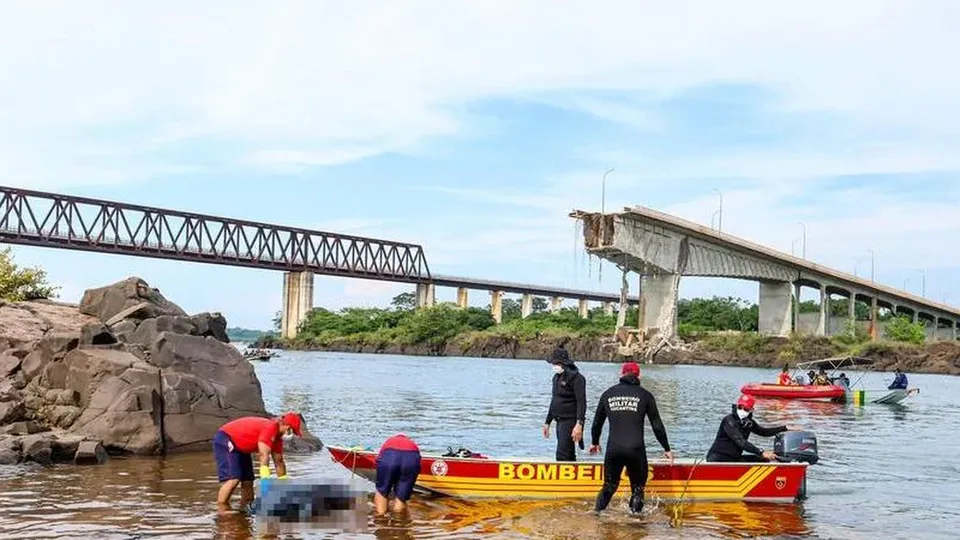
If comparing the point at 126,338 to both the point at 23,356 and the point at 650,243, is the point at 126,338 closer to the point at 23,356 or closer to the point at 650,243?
the point at 23,356

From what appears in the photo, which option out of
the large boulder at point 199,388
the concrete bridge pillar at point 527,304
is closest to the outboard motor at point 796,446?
the large boulder at point 199,388

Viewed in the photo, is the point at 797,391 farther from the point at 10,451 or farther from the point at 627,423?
the point at 10,451

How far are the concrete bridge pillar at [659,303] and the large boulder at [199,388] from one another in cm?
8578

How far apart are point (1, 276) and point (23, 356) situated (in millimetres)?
11155

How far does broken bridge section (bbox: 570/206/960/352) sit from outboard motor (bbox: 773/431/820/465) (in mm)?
81784

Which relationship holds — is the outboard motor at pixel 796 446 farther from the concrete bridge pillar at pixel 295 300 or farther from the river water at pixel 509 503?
the concrete bridge pillar at pixel 295 300

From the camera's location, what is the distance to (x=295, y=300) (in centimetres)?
15400

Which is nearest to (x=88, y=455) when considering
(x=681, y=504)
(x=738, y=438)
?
(x=681, y=504)

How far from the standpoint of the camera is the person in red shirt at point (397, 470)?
13.1m

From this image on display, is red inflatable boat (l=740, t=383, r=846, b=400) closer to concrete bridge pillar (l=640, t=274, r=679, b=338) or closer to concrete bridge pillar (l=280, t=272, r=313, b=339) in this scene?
concrete bridge pillar (l=640, t=274, r=679, b=338)

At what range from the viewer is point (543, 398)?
44.9 meters

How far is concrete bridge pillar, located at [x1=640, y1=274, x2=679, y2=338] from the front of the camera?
4141 inches

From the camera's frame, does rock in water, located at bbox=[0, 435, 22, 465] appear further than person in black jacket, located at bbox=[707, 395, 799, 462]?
Yes

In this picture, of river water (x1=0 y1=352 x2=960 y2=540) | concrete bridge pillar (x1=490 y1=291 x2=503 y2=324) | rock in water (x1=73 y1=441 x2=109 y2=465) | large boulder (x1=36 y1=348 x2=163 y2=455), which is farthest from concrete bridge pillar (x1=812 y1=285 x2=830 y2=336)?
rock in water (x1=73 y1=441 x2=109 y2=465)
